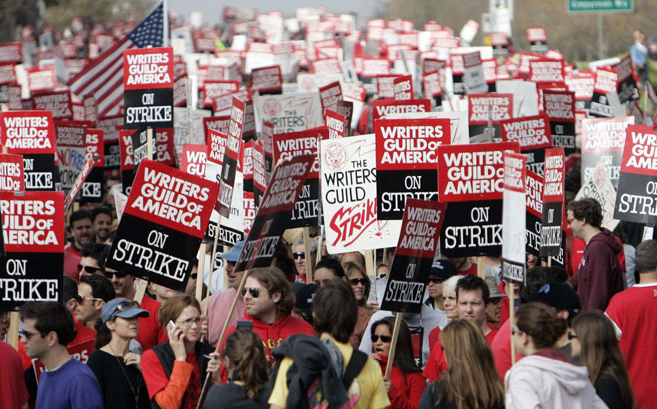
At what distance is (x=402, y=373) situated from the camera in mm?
8461

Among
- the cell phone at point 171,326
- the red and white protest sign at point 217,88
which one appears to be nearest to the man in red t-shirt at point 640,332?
the cell phone at point 171,326

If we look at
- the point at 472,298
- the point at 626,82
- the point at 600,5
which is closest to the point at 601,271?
the point at 472,298

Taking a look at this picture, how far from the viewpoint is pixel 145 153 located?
1430 cm

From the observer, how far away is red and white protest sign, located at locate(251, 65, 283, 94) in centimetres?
2350

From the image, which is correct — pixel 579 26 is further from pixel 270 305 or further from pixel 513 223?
pixel 270 305

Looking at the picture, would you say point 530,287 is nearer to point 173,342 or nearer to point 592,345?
point 592,345

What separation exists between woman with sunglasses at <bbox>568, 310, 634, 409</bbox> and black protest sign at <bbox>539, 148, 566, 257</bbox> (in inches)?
167

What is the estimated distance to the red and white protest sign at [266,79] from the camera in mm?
23500

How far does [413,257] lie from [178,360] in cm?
167

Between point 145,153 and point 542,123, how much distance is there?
4757 millimetres

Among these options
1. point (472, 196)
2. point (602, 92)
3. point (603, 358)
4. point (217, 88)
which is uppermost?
point (472, 196)

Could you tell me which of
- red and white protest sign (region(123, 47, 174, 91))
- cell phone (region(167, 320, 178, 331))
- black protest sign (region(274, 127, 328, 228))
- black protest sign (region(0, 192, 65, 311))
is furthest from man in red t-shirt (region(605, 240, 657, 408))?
red and white protest sign (region(123, 47, 174, 91))

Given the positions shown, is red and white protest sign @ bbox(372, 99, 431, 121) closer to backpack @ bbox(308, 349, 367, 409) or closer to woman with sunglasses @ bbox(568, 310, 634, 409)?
woman with sunglasses @ bbox(568, 310, 634, 409)

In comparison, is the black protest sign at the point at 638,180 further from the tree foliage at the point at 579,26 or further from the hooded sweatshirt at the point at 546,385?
the tree foliage at the point at 579,26
